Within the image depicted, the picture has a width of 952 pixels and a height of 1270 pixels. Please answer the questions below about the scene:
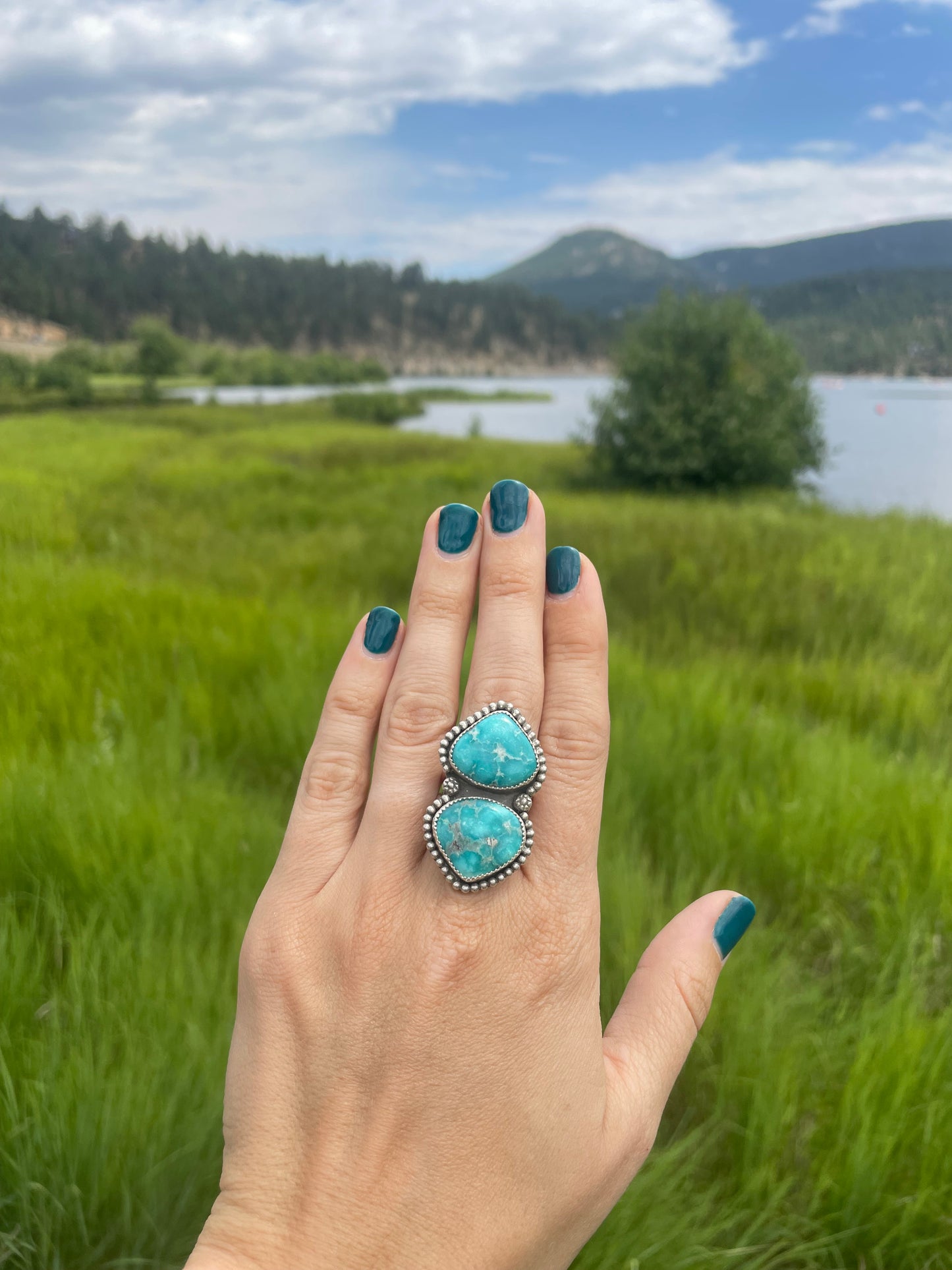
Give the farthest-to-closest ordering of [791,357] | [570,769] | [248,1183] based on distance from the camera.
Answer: [791,357] < [570,769] < [248,1183]

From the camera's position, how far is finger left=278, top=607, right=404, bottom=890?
1.21 meters

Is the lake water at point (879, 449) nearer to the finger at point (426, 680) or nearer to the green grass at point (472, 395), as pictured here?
the finger at point (426, 680)

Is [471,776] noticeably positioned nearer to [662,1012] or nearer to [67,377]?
[662,1012]

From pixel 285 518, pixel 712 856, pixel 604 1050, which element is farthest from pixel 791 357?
pixel 604 1050

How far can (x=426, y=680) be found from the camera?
4.27 feet

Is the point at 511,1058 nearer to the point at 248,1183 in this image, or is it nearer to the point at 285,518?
the point at 248,1183

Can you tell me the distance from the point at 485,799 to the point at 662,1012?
436 mm

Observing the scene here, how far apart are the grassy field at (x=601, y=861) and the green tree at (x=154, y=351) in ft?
4.49

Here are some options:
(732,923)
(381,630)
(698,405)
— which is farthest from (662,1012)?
(698,405)

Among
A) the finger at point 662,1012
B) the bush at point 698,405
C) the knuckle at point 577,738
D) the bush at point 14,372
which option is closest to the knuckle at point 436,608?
the knuckle at point 577,738

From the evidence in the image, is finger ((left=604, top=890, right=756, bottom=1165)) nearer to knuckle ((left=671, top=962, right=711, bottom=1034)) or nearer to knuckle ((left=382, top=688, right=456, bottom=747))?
knuckle ((left=671, top=962, right=711, bottom=1034))

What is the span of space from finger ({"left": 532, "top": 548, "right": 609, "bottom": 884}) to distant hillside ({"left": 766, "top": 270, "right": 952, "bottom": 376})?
5.68m

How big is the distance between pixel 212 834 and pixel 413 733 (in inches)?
34.5

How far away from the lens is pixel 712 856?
6.66ft
